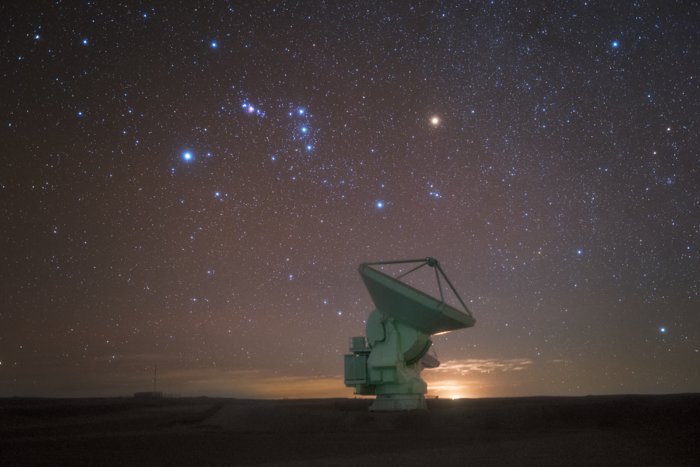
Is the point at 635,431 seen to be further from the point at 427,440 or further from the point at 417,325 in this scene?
the point at 417,325

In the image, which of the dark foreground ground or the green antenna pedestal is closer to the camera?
the dark foreground ground

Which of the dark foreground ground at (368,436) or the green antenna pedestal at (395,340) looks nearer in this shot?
the dark foreground ground at (368,436)

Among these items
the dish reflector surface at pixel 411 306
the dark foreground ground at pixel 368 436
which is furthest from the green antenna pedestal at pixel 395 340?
the dark foreground ground at pixel 368 436

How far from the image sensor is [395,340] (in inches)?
835

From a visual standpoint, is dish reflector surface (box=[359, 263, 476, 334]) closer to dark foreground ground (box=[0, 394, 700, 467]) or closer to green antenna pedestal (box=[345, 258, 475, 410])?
green antenna pedestal (box=[345, 258, 475, 410])

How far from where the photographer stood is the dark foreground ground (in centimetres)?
1260

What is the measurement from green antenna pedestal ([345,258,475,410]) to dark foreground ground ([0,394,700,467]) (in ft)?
4.04

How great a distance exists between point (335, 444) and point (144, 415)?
41.9ft

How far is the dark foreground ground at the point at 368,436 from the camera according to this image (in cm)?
1260

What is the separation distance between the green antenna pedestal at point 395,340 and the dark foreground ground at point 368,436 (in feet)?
4.04

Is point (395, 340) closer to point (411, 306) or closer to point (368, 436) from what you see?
point (411, 306)

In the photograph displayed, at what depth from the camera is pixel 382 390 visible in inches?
838

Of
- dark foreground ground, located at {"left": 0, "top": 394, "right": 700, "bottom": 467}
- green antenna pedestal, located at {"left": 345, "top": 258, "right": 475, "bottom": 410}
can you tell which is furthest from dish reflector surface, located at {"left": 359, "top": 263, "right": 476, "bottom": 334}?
dark foreground ground, located at {"left": 0, "top": 394, "right": 700, "bottom": 467}

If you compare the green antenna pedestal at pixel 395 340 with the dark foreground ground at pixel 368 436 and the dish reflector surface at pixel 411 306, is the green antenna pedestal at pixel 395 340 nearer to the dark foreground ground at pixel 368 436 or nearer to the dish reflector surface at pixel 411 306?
the dish reflector surface at pixel 411 306
